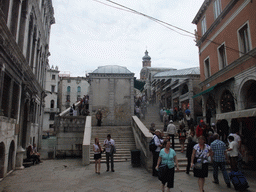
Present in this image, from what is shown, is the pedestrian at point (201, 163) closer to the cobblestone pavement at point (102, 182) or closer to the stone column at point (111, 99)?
the cobblestone pavement at point (102, 182)

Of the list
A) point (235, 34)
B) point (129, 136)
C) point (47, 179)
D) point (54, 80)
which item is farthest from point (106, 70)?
point (54, 80)

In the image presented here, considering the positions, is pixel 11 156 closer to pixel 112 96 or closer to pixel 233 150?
pixel 233 150

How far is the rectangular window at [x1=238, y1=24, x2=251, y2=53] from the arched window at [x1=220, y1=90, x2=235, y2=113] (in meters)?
3.11

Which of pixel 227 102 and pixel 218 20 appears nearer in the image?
pixel 227 102

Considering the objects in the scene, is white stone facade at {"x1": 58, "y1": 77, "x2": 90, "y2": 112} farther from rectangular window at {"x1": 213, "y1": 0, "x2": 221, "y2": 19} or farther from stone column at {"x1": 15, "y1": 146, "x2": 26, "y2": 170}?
stone column at {"x1": 15, "y1": 146, "x2": 26, "y2": 170}

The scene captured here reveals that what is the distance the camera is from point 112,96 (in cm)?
1836

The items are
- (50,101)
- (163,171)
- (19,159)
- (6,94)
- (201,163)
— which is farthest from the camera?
(50,101)

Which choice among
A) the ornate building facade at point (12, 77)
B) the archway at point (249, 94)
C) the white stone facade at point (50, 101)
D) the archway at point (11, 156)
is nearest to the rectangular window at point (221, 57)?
the archway at point (249, 94)

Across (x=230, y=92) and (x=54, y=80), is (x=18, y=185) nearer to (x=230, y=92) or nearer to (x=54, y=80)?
(x=230, y=92)

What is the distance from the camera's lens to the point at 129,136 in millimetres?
13734

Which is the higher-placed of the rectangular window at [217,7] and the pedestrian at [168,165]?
the rectangular window at [217,7]

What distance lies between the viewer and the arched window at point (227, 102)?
12734 mm

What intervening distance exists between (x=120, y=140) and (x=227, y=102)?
7780 millimetres

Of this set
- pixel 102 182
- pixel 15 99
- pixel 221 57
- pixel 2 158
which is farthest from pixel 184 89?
pixel 2 158
